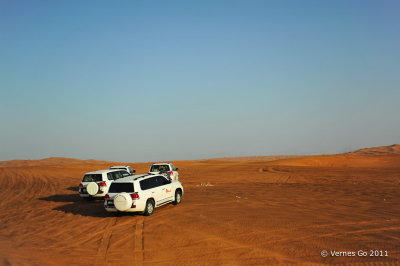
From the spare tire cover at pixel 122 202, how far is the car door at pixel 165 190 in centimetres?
226

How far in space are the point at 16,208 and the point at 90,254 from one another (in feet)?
39.6

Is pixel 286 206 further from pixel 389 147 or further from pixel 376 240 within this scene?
pixel 389 147

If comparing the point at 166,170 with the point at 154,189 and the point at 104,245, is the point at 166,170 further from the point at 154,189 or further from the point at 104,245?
the point at 104,245

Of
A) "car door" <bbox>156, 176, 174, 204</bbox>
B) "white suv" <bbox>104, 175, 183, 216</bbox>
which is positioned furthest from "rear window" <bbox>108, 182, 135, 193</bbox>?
"car door" <bbox>156, 176, 174, 204</bbox>

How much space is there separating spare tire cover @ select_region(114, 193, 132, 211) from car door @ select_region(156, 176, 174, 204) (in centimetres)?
226

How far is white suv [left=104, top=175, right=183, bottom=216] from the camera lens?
48.5 ft

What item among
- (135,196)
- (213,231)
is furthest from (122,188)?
(213,231)

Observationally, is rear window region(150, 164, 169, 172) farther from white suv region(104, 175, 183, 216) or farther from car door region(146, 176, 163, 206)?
car door region(146, 176, 163, 206)

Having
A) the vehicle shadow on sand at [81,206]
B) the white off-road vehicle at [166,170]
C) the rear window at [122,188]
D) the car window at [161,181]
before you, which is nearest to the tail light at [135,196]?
the rear window at [122,188]

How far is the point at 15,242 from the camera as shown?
1212 centimetres

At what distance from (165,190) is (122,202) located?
2.84 m

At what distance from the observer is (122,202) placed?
579 inches

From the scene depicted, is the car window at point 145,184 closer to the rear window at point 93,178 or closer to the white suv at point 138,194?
the white suv at point 138,194

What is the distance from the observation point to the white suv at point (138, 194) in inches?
582
